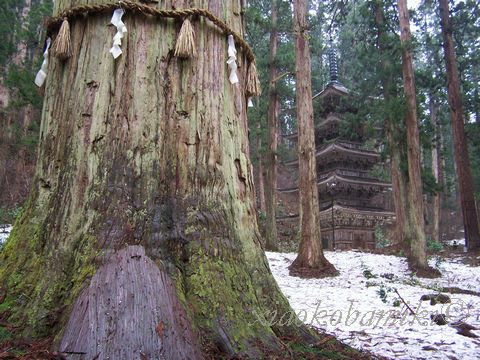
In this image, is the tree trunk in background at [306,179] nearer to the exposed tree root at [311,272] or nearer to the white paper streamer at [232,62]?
the exposed tree root at [311,272]

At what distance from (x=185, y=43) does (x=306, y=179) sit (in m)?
8.50

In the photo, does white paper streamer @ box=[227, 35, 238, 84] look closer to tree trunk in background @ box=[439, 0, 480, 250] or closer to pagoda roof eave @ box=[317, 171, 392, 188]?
tree trunk in background @ box=[439, 0, 480, 250]

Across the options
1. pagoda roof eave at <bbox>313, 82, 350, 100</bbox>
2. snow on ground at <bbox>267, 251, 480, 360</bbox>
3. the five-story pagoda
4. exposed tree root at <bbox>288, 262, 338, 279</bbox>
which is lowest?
snow on ground at <bbox>267, 251, 480, 360</bbox>

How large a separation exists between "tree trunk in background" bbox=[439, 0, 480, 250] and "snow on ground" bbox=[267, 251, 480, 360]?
6.94 ft

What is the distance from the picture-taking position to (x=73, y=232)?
1.97 metres

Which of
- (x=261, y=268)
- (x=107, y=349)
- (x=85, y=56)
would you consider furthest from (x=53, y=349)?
(x=85, y=56)

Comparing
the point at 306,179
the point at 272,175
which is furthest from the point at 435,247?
the point at 306,179

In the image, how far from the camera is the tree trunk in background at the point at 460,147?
1458cm

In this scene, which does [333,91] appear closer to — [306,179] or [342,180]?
[342,180]

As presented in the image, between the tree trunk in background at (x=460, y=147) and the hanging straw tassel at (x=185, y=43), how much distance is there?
14.9 metres

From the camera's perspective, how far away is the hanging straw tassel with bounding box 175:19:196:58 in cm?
218

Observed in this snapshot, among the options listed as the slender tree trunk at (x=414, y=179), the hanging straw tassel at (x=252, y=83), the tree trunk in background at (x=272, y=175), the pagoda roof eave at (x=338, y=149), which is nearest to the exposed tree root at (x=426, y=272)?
the slender tree trunk at (x=414, y=179)

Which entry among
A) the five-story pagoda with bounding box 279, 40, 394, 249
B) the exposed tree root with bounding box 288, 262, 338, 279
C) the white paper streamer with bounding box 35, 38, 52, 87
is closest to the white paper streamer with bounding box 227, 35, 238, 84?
the white paper streamer with bounding box 35, 38, 52, 87

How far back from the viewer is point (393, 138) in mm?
15070
